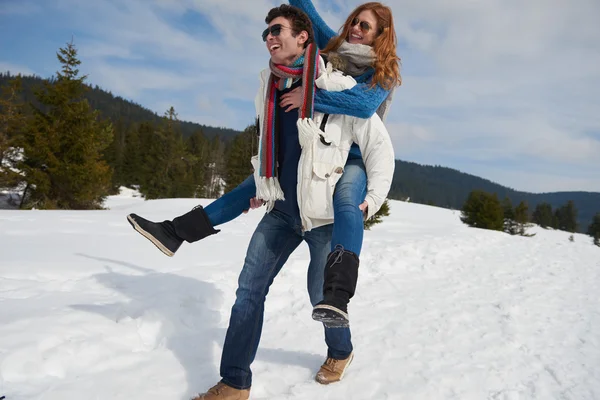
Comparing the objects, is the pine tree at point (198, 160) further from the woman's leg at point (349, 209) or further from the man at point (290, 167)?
the woman's leg at point (349, 209)

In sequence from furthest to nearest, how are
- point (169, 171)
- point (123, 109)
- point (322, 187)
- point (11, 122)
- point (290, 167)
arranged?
point (123, 109)
point (169, 171)
point (11, 122)
point (290, 167)
point (322, 187)

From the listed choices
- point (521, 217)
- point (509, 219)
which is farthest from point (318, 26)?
point (509, 219)

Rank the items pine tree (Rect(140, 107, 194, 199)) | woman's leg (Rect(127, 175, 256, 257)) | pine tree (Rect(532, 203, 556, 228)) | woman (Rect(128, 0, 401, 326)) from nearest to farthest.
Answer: woman (Rect(128, 0, 401, 326))
woman's leg (Rect(127, 175, 256, 257))
pine tree (Rect(140, 107, 194, 199))
pine tree (Rect(532, 203, 556, 228))

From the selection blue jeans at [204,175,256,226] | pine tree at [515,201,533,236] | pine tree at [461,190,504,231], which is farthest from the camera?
pine tree at [515,201,533,236]

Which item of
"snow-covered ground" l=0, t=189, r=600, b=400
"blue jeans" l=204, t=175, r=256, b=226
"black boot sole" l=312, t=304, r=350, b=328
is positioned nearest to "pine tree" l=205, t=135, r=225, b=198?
"snow-covered ground" l=0, t=189, r=600, b=400

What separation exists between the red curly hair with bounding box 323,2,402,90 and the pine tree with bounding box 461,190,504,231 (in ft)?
118

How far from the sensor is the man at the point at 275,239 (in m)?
2.25

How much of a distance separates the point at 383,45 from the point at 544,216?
3591 inches

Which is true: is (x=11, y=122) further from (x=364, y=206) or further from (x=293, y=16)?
(x=364, y=206)

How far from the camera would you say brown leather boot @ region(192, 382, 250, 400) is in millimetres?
2229

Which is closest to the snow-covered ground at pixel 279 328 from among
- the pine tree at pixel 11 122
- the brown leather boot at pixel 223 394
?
the brown leather boot at pixel 223 394

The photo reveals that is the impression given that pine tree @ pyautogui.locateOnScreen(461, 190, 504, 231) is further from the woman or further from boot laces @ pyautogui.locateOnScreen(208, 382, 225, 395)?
boot laces @ pyautogui.locateOnScreen(208, 382, 225, 395)

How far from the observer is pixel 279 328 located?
12.5 ft

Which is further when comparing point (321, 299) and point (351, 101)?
point (321, 299)
